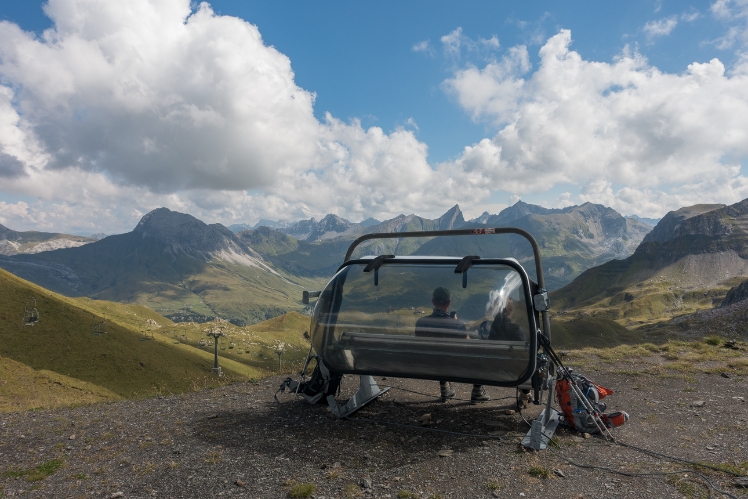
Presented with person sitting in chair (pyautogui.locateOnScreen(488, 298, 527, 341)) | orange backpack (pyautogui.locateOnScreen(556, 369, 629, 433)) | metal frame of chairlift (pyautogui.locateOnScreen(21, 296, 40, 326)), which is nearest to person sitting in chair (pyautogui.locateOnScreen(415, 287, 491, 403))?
Result: person sitting in chair (pyautogui.locateOnScreen(488, 298, 527, 341))

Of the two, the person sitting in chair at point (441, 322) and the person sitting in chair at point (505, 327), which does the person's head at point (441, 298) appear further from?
the person sitting in chair at point (505, 327)

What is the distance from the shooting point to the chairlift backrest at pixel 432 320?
714 centimetres

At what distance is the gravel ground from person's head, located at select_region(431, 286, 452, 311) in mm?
2408

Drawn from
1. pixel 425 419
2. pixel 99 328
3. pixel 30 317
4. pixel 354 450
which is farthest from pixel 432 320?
pixel 99 328

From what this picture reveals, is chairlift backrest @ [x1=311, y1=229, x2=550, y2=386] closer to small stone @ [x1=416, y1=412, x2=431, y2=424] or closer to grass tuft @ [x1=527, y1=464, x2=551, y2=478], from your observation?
grass tuft @ [x1=527, y1=464, x2=551, y2=478]

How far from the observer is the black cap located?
25.1 feet

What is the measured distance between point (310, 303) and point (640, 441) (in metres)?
6.90

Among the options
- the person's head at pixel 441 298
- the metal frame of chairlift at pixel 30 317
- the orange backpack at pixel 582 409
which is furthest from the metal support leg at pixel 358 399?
the metal frame of chairlift at pixel 30 317

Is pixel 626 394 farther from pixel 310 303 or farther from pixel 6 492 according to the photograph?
pixel 6 492

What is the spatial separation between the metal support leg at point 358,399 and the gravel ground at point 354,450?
0.23 meters

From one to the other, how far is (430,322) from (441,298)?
1.60 ft

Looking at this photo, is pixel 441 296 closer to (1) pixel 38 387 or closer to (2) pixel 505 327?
(2) pixel 505 327

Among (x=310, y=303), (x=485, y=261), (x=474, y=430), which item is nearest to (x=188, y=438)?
(x=310, y=303)

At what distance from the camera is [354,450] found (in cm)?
706
